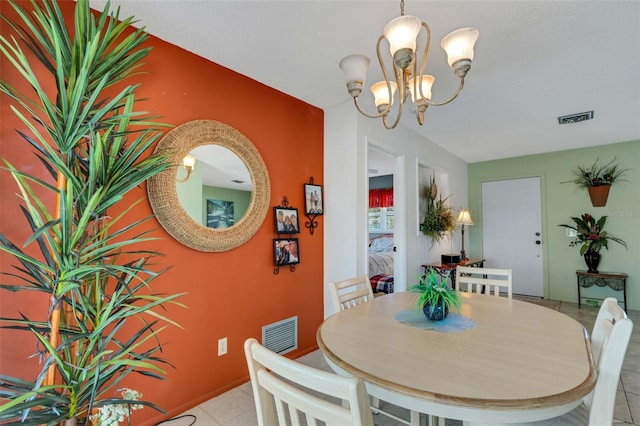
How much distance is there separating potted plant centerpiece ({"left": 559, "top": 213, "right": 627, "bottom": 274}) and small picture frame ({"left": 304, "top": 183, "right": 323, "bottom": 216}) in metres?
4.01

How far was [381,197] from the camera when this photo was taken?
6504 mm

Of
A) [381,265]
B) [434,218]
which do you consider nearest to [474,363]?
[434,218]

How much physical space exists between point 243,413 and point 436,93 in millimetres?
2899

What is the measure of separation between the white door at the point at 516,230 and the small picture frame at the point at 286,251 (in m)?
4.13

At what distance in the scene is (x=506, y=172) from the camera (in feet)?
17.0

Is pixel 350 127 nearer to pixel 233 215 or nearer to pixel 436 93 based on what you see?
pixel 436 93

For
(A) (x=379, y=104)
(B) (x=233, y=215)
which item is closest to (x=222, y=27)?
(A) (x=379, y=104)

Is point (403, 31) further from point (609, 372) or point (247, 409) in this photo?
point (247, 409)

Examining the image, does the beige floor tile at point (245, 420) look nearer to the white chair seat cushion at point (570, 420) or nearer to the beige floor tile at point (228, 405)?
the beige floor tile at point (228, 405)

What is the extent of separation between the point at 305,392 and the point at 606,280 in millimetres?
5225

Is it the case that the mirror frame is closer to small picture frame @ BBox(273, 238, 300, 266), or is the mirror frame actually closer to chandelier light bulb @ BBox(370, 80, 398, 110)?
small picture frame @ BBox(273, 238, 300, 266)

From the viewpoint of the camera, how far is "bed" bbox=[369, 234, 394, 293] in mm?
4121

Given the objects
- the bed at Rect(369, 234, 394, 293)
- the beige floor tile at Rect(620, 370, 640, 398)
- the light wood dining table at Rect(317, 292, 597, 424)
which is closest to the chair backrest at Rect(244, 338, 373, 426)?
the light wood dining table at Rect(317, 292, 597, 424)

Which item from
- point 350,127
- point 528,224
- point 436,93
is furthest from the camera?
point 528,224
